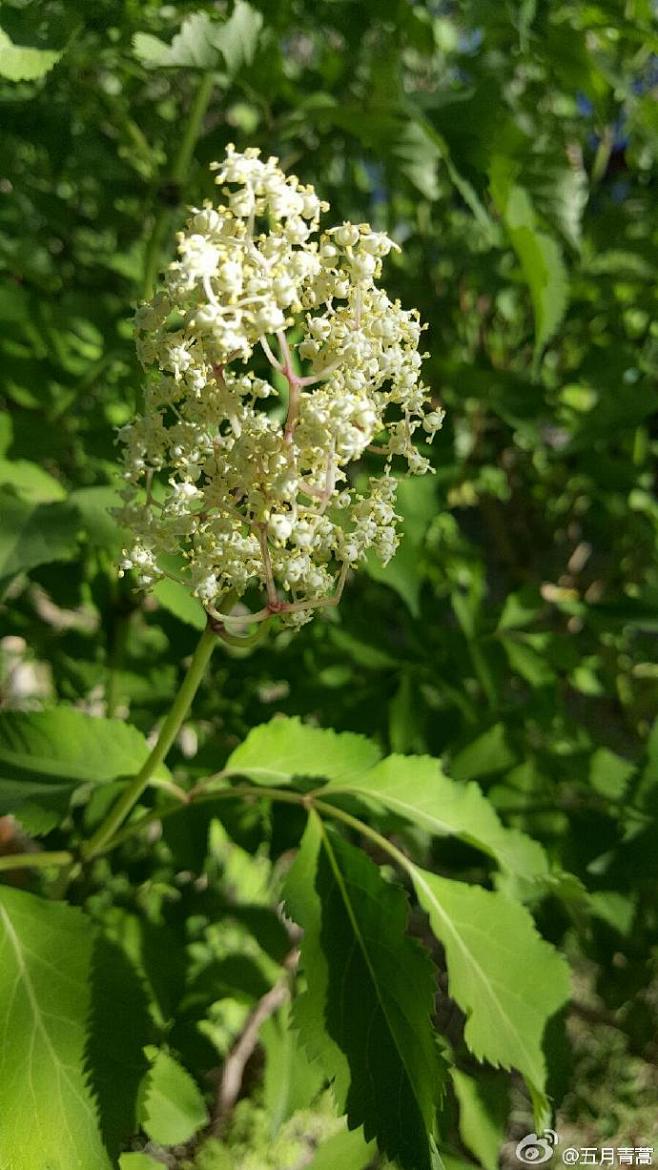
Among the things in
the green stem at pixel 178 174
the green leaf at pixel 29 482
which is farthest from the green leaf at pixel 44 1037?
the green stem at pixel 178 174

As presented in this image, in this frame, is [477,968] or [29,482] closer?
[477,968]

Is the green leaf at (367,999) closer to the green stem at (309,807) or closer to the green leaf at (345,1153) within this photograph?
the green stem at (309,807)

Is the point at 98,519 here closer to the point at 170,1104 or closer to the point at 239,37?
the point at 239,37

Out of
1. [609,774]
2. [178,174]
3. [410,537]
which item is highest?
[178,174]

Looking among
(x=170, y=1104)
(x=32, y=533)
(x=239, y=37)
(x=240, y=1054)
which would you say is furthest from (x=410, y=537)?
(x=240, y=1054)

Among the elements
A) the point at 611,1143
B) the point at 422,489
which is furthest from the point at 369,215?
the point at 611,1143

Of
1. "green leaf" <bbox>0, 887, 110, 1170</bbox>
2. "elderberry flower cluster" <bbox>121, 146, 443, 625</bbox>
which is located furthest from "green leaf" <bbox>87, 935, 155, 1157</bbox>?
"elderberry flower cluster" <bbox>121, 146, 443, 625</bbox>

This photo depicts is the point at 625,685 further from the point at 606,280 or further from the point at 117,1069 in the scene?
the point at 117,1069
